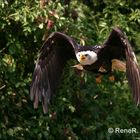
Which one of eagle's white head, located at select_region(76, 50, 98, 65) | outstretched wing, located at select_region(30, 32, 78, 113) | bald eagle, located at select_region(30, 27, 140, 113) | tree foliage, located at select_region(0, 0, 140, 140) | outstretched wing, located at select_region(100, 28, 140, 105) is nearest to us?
outstretched wing, located at select_region(100, 28, 140, 105)

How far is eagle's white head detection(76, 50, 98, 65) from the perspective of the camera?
5.77 m

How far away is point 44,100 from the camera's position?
6.02m

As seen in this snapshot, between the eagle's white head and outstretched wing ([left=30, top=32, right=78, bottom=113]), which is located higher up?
the eagle's white head

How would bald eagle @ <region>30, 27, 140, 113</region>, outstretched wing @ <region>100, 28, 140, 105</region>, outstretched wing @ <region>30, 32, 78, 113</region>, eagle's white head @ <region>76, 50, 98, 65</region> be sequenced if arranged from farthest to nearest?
1. outstretched wing @ <region>30, 32, 78, 113</region>
2. eagle's white head @ <region>76, 50, 98, 65</region>
3. bald eagle @ <region>30, 27, 140, 113</region>
4. outstretched wing @ <region>100, 28, 140, 105</region>

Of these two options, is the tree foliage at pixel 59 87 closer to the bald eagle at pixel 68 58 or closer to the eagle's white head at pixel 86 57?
the bald eagle at pixel 68 58

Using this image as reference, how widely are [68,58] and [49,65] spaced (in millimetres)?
199

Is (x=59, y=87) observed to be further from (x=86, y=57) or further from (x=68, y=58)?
(x=86, y=57)

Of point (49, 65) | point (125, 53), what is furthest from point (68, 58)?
point (125, 53)

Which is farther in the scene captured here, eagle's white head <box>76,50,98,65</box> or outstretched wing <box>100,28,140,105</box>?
eagle's white head <box>76,50,98,65</box>

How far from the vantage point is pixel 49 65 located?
6234 millimetres

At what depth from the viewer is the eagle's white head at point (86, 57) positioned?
577 centimetres

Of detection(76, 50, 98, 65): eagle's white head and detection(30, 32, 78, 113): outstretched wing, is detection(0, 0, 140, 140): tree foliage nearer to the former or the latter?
detection(30, 32, 78, 113): outstretched wing

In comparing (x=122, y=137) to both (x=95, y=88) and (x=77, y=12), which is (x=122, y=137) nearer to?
(x=95, y=88)

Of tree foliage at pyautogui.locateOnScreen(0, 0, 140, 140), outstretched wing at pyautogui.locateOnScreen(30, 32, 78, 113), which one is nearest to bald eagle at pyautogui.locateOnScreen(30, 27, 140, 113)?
outstretched wing at pyautogui.locateOnScreen(30, 32, 78, 113)
